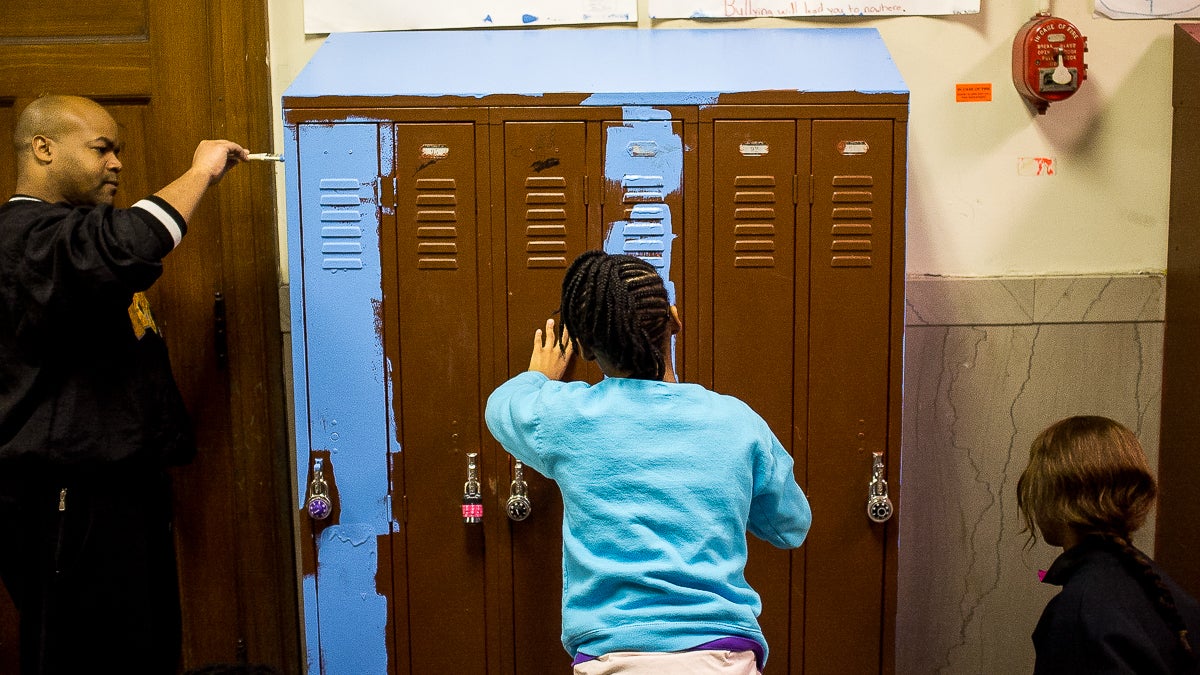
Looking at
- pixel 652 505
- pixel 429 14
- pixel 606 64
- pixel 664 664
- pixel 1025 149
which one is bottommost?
pixel 664 664

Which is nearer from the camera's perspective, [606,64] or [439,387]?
[439,387]

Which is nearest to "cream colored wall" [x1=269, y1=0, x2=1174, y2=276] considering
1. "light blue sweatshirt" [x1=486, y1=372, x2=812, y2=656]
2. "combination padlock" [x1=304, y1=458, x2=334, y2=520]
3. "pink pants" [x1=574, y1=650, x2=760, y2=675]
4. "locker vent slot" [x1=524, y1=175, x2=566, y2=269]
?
"locker vent slot" [x1=524, y1=175, x2=566, y2=269]

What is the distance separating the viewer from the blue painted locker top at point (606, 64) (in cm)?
239

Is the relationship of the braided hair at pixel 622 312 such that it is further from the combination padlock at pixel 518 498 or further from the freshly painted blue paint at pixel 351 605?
the freshly painted blue paint at pixel 351 605

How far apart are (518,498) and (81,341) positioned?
1104mm

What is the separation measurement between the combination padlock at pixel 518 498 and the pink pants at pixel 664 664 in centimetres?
77

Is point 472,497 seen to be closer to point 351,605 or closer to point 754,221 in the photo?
point 351,605

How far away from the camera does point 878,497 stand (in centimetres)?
243

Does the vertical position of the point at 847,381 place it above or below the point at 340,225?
below

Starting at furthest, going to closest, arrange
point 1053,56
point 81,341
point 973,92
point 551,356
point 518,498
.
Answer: point 973,92
point 1053,56
point 518,498
point 81,341
point 551,356

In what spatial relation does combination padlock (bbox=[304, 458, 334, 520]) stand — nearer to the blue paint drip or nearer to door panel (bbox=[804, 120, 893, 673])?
the blue paint drip

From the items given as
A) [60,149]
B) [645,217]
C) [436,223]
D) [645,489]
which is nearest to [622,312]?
[645,489]

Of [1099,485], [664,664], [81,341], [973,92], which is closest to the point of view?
[664,664]

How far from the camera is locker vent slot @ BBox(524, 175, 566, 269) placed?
2389 millimetres
